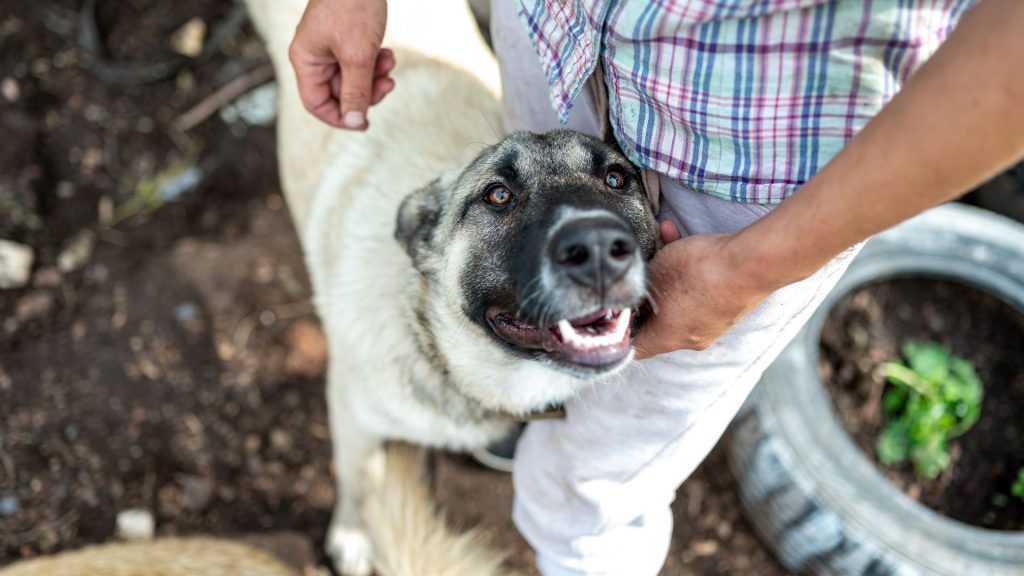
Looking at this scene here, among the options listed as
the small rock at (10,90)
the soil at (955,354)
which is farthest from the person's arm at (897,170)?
the small rock at (10,90)

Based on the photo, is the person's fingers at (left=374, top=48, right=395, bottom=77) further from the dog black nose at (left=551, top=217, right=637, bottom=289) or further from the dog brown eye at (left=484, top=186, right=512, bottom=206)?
the dog black nose at (left=551, top=217, right=637, bottom=289)

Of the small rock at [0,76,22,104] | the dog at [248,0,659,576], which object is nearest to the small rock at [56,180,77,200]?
the small rock at [0,76,22,104]

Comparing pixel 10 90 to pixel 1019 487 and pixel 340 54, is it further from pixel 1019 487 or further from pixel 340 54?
pixel 1019 487

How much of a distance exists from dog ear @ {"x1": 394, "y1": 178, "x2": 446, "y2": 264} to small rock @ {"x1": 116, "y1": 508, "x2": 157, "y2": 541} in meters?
1.62

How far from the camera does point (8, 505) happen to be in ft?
8.97

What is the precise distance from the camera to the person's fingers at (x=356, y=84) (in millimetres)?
1852

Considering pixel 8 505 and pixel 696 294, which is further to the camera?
pixel 8 505

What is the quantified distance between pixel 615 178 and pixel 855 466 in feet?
4.65

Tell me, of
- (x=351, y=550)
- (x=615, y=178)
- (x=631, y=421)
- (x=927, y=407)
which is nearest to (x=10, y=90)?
(x=351, y=550)

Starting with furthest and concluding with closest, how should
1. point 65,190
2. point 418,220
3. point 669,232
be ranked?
point 65,190 < point 418,220 < point 669,232

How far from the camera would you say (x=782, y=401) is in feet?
8.62

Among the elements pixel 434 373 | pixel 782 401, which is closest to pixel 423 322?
pixel 434 373

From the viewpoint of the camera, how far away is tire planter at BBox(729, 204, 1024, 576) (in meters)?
2.44

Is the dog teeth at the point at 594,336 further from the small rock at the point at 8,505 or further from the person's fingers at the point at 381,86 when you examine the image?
the small rock at the point at 8,505
